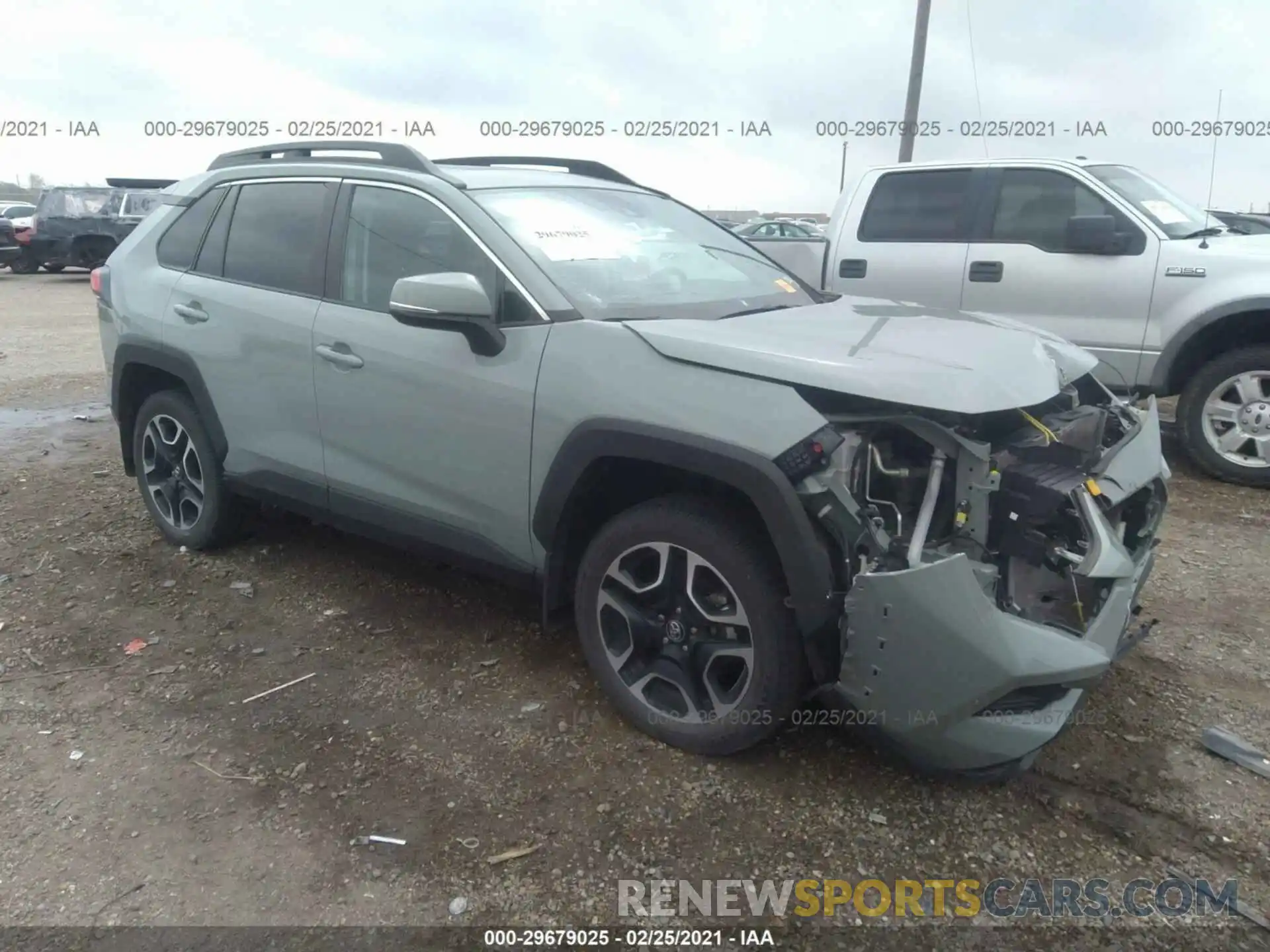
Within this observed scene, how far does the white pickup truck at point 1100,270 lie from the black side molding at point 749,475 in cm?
368

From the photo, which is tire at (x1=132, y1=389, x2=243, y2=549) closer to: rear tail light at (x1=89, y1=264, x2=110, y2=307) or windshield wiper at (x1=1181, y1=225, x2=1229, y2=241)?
rear tail light at (x1=89, y1=264, x2=110, y2=307)

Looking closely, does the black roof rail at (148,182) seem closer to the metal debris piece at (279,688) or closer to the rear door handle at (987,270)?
the metal debris piece at (279,688)

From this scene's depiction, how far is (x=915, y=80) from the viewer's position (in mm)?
12711

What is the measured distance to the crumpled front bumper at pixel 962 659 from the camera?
231 centimetres

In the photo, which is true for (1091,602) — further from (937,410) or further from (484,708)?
(484,708)

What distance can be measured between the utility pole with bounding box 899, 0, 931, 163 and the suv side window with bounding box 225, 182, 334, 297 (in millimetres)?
10194

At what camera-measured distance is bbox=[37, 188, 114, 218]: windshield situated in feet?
61.2

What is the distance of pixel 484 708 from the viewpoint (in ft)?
10.6

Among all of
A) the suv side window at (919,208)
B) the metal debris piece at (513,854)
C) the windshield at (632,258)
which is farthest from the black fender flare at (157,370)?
the suv side window at (919,208)

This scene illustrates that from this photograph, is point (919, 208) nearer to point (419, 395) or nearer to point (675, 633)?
point (419, 395)

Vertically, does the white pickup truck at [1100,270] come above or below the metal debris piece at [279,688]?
above

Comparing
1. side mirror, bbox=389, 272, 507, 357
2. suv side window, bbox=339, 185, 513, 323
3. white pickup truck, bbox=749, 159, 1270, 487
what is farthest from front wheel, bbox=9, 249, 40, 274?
side mirror, bbox=389, 272, 507, 357

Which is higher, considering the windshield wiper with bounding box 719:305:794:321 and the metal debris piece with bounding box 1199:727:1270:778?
the windshield wiper with bounding box 719:305:794:321

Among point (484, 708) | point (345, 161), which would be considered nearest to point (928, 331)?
point (484, 708)
